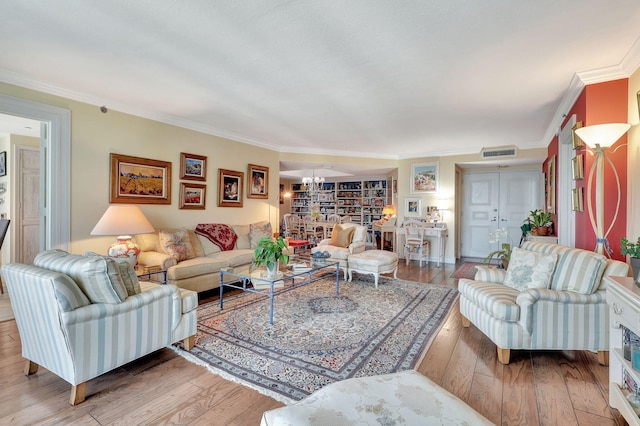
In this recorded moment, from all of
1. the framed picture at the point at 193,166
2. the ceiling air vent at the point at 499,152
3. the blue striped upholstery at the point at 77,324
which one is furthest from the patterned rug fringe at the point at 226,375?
the ceiling air vent at the point at 499,152

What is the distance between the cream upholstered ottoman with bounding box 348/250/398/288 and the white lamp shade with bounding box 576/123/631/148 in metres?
2.67

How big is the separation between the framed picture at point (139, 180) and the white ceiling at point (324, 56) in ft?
2.12

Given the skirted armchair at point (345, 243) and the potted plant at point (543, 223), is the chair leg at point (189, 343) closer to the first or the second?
the skirted armchair at point (345, 243)

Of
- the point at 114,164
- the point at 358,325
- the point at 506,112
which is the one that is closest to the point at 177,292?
the point at 358,325

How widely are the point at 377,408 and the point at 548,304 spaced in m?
1.82

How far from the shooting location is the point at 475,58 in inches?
100

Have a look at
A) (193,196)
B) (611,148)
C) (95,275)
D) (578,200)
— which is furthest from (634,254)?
(193,196)

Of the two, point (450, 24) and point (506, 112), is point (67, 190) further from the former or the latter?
point (506, 112)

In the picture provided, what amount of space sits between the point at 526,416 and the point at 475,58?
2.55 meters

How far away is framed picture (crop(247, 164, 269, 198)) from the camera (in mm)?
5641

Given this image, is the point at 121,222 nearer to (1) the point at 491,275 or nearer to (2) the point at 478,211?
(1) the point at 491,275

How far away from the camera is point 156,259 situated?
3.57m

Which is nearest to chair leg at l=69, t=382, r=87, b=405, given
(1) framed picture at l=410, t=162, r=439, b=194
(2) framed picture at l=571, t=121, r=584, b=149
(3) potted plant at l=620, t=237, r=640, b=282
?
(3) potted plant at l=620, t=237, r=640, b=282

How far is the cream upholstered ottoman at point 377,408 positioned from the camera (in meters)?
1.12
